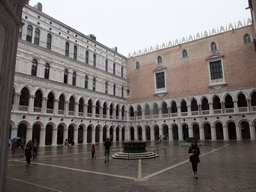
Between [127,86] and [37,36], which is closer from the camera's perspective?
[37,36]

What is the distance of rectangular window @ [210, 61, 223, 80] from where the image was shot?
104ft

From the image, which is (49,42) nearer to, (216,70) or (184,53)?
(184,53)

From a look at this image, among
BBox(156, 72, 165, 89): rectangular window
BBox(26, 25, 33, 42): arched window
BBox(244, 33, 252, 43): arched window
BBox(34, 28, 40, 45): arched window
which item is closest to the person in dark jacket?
BBox(26, 25, 33, 42): arched window

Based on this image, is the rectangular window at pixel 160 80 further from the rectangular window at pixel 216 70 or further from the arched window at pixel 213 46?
the arched window at pixel 213 46

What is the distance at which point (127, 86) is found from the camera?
41.8 metres

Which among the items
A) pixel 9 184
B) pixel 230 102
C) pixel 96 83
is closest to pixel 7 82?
pixel 9 184

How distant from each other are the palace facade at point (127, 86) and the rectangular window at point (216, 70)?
0.16 meters

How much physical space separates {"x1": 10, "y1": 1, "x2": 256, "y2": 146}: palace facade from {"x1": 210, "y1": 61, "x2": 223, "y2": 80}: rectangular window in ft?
0.51

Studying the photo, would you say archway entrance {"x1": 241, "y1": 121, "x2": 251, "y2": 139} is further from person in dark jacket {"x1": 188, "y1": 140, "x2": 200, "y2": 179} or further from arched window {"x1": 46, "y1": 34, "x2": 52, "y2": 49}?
arched window {"x1": 46, "y1": 34, "x2": 52, "y2": 49}

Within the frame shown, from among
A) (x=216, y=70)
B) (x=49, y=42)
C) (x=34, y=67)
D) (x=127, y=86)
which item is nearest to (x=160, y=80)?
(x=127, y=86)

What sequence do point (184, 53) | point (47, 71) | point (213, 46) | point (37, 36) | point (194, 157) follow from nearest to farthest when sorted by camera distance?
point (194, 157) < point (37, 36) < point (47, 71) < point (213, 46) < point (184, 53)

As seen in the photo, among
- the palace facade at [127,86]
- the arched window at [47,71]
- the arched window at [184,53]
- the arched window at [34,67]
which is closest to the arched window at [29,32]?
the palace facade at [127,86]

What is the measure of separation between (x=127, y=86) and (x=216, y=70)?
17727 mm

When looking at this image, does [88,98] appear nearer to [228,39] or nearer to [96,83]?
[96,83]
